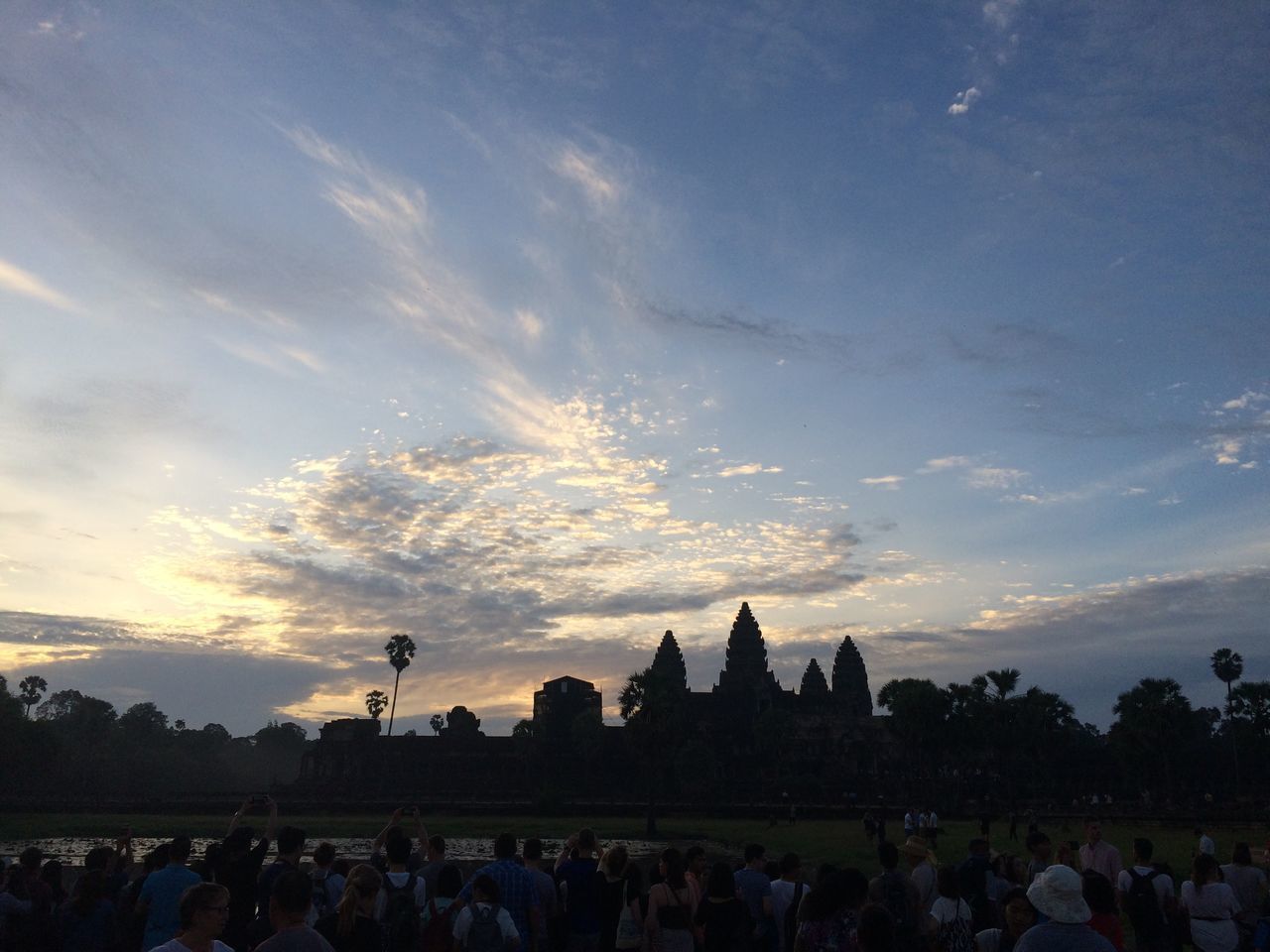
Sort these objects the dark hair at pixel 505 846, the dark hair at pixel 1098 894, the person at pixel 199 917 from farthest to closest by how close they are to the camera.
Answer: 1. the dark hair at pixel 505 846
2. the dark hair at pixel 1098 894
3. the person at pixel 199 917

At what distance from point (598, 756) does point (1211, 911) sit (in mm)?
83162

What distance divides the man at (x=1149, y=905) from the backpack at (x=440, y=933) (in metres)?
7.51

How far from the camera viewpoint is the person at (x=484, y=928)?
710cm

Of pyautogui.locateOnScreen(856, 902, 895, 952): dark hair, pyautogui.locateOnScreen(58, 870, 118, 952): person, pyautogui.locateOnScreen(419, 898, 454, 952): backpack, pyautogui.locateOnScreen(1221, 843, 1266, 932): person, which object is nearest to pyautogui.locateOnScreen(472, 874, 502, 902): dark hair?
pyautogui.locateOnScreen(419, 898, 454, 952): backpack

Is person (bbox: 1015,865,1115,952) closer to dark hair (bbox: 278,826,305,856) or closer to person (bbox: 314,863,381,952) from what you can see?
person (bbox: 314,863,381,952)

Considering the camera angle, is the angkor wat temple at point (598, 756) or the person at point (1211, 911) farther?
the angkor wat temple at point (598, 756)

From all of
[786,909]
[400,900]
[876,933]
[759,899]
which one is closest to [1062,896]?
[876,933]

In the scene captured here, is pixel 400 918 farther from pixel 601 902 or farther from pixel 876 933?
pixel 876 933

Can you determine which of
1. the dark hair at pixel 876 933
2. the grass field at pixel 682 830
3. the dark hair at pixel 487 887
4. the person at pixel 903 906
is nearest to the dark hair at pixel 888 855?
the person at pixel 903 906

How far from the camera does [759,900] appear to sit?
29.9ft

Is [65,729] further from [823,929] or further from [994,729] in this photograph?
[823,929]

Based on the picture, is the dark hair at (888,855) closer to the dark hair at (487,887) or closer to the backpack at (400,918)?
the dark hair at (487,887)

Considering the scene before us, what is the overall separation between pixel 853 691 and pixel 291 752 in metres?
101

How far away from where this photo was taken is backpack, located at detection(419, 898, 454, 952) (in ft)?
23.7
